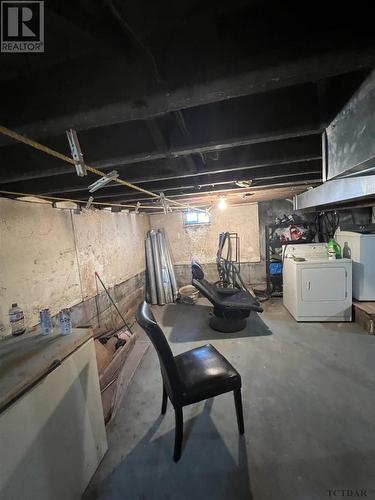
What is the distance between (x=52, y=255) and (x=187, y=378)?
1.95 metres

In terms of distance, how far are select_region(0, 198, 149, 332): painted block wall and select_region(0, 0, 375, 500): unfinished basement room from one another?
2 cm

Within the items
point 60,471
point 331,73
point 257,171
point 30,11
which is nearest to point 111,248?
point 257,171

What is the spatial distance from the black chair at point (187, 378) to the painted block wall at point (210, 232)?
3485mm

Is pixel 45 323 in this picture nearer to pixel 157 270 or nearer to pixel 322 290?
pixel 157 270

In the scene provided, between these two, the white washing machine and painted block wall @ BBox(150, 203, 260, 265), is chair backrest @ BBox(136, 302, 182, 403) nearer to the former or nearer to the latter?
the white washing machine

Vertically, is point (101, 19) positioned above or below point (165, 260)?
above

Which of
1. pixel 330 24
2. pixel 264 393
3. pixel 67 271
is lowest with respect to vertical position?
pixel 264 393

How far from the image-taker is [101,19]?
56 cm

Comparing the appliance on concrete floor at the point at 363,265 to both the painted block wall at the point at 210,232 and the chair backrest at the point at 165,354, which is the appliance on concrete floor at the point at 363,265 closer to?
the painted block wall at the point at 210,232

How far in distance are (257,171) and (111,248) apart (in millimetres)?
2562

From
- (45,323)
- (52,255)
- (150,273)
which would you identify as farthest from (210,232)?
(45,323)

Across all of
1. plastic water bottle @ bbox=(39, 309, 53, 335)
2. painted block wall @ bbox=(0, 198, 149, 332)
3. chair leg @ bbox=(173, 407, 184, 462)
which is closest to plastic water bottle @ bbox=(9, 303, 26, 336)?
plastic water bottle @ bbox=(39, 309, 53, 335)

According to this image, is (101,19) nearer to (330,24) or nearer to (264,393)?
(330,24)

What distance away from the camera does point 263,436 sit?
5.11 ft
